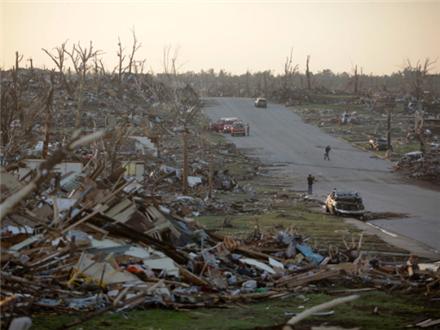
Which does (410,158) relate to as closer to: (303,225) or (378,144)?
(378,144)

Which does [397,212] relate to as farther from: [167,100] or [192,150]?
[167,100]

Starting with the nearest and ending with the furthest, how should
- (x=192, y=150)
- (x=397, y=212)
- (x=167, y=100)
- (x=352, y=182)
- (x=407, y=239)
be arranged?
(x=407, y=239)
(x=397, y=212)
(x=352, y=182)
(x=192, y=150)
(x=167, y=100)

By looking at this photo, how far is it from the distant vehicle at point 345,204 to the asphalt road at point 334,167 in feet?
3.85

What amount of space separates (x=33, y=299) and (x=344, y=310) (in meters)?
4.97

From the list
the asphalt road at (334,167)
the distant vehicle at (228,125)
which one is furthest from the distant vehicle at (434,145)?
the distant vehicle at (228,125)

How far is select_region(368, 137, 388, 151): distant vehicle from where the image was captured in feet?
172

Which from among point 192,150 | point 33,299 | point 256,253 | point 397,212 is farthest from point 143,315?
point 192,150

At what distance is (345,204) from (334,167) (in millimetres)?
17350

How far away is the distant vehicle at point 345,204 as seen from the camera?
28.5m

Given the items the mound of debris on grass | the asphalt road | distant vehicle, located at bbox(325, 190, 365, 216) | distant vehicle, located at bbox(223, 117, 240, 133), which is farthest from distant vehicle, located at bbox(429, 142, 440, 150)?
the mound of debris on grass

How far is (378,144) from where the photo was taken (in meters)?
52.8

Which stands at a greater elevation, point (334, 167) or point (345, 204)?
point (345, 204)

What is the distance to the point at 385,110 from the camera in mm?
71000

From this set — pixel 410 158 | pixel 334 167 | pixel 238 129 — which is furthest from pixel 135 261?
pixel 238 129
